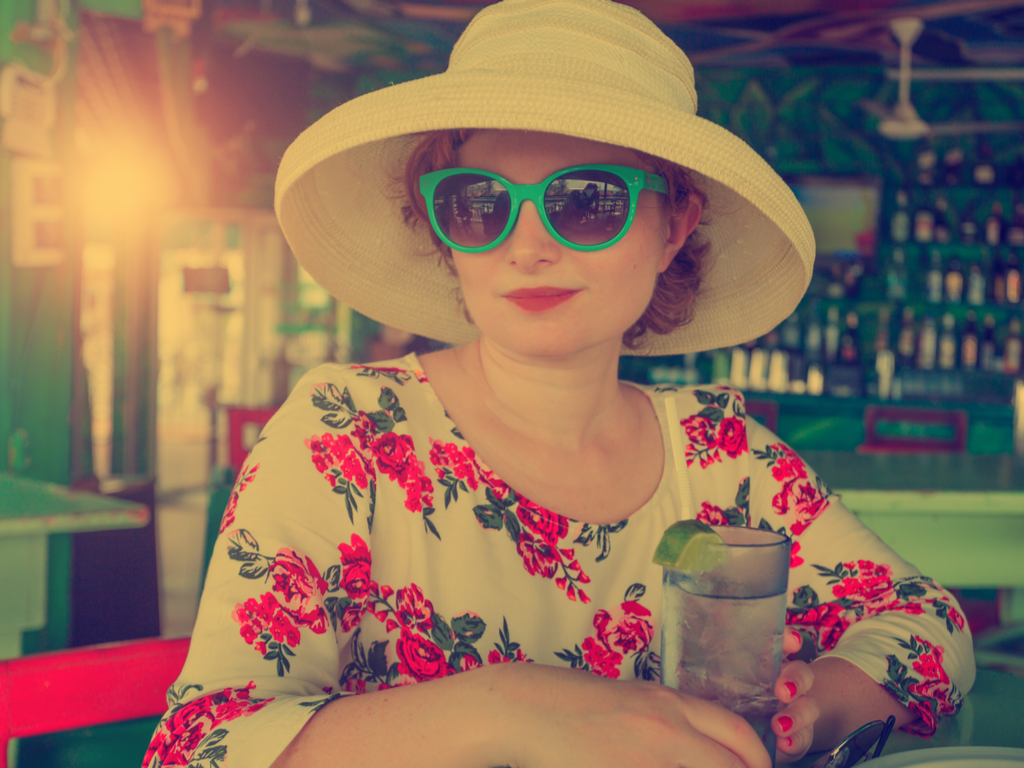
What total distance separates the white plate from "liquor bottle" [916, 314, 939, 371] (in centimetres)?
621

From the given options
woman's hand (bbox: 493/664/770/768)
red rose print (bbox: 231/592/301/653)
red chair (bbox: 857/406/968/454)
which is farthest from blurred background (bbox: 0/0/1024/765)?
woman's hand (bbox: 493/664/770/768)

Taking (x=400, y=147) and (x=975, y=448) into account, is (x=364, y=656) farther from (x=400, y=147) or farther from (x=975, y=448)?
(x=975, y=448)

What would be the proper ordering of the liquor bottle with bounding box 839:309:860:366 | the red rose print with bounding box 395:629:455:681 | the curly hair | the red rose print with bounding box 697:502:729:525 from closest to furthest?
the red rose print with bounding box 395:629:455:681 → the curly hair → the red rose print with bounding box 697:502:729:525 → the liquor bottle with bounding box 839:309:860:366

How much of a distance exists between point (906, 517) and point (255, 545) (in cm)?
196

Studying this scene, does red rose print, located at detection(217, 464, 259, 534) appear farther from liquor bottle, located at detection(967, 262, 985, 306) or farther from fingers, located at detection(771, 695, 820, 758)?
liquor bottle, located at detection(967, 262, 985, 306)

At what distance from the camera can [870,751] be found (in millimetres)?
867

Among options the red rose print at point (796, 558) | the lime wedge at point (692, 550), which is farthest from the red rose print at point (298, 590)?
the red rose print at point (796, 558)

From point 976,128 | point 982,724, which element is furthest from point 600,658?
point 976,128

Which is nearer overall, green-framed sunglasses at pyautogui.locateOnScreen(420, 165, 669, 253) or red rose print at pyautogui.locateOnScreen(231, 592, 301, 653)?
red rose print at pyautogui.locateOnScreen(231, 592, 301, 653)

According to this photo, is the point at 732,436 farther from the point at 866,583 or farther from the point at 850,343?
the point at 850,343

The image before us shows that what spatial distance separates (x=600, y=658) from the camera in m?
1.13

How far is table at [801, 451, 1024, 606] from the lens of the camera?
2174mm

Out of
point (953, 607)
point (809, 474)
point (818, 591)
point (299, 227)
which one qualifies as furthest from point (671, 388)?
point (299, 227)

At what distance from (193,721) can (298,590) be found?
0.55ft
